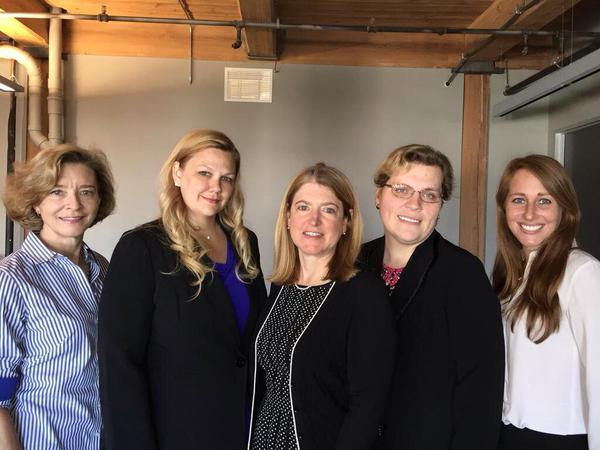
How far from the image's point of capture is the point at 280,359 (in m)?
1.65

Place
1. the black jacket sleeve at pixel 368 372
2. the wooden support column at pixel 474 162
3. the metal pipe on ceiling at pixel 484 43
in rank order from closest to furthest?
the black jacket sleeve at pixel 368 372, the metal pipe on ceiling at pixel 484 43, the wooden support column at pixel 474 162

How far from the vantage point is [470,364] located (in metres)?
1.61

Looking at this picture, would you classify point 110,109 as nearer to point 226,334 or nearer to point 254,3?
point 254,3

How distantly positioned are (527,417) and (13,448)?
165 cm

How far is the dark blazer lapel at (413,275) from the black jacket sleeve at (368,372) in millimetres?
129

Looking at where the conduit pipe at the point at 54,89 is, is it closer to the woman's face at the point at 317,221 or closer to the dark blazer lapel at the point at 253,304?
the dark blazer lapel at the point at 253,304

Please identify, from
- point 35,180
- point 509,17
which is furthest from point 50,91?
point 509,17

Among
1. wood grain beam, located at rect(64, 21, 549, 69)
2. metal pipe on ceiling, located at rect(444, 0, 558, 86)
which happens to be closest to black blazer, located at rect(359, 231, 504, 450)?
metal pipe on ceiling, located at rect(444, 0, 558, 86)

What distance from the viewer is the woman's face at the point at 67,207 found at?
1929mm

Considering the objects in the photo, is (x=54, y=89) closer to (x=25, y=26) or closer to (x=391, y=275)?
(x=25, y=26)

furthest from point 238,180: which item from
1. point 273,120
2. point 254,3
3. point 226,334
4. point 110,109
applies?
point 110,109

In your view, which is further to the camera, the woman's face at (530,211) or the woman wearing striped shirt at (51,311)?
the woman's face at (530,211)

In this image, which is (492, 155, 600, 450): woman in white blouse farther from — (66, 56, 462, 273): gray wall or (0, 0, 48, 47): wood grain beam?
(0, 0, 48, 47): wood grain beam

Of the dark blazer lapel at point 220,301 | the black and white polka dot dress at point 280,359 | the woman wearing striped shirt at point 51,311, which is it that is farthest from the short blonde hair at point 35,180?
the black and white polka dot dress at point 280,359
